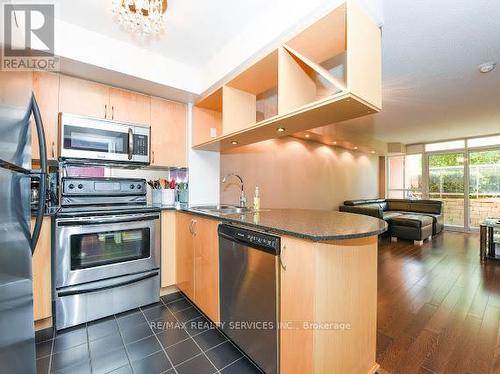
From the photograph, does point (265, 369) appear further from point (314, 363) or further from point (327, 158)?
point (327, 158)

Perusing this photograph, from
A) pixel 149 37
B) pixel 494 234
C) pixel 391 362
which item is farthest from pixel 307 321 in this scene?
pixel 494 234

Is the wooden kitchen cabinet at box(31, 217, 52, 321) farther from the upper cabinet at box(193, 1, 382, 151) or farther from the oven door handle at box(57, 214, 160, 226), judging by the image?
the upper cabinet at box(193, 1, 382, 151)

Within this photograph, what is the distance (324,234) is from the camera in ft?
3.50

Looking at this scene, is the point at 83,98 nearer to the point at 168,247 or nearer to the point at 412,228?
the point at 168,247

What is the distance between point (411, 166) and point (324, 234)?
7.81 m

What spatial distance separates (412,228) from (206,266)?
4.58m

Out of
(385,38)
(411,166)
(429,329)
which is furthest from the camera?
(411,166)

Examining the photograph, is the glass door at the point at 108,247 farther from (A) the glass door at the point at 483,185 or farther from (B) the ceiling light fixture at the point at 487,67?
(A) the glass door at the point at 483,185

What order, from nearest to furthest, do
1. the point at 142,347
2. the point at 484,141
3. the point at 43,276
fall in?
the point at 142,347
the point at 43,276
the point at 484,141

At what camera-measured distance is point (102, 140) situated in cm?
223

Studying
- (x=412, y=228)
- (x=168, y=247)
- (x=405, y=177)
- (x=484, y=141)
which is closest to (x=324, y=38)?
(x=168, y=247)

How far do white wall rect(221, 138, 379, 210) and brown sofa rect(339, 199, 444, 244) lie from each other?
0.55 m

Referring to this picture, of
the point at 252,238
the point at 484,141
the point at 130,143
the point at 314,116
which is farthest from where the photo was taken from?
the point at 484,141

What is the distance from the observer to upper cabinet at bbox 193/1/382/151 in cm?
126
